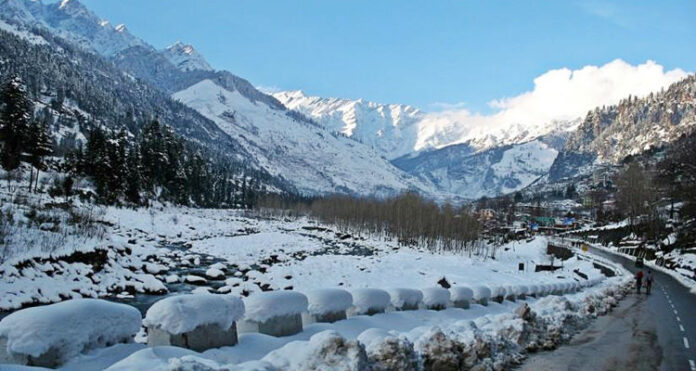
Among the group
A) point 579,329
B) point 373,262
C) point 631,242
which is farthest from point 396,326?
point 631,242

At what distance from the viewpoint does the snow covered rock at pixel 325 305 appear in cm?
1016

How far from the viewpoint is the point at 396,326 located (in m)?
12.1

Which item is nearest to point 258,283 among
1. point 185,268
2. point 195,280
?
point 195,280

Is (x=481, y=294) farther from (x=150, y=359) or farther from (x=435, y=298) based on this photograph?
(x=150, y=359)

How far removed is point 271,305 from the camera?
337 inches

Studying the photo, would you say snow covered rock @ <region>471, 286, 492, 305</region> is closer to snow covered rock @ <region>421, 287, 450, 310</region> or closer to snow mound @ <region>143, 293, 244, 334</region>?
snow covered rock @ <region>421, 287, 450, 310</region>

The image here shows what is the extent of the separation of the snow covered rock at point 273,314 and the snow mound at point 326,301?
1.11 meters

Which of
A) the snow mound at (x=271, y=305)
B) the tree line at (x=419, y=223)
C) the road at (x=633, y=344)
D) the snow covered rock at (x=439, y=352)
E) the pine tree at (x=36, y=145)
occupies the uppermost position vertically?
the pine tree at (x=36, y=145)

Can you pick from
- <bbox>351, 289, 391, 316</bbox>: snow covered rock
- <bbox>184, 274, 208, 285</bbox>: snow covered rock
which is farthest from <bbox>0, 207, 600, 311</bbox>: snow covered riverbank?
<bbox>351, 289, 391, 316</bbox>: snow covered rock

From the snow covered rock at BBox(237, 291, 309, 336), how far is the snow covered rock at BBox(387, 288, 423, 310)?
16.1 ft

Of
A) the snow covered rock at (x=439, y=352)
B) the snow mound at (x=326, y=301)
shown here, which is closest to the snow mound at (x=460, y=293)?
the snow covered rock at (x=439, y=352)

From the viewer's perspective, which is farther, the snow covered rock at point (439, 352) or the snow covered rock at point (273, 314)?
the snow covered rock at point (439, 352)

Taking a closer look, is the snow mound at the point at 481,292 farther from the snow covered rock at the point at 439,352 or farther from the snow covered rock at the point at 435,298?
the snow covered rock at the point at 439,352

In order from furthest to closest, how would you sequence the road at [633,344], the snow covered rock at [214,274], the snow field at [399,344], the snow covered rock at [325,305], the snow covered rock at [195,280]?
the snow covered rock at [214,274] < the snow covered rock at [195,280] < the road at [633,344] < the snow covered rock at [325,305] < the snow field at [399,344]
